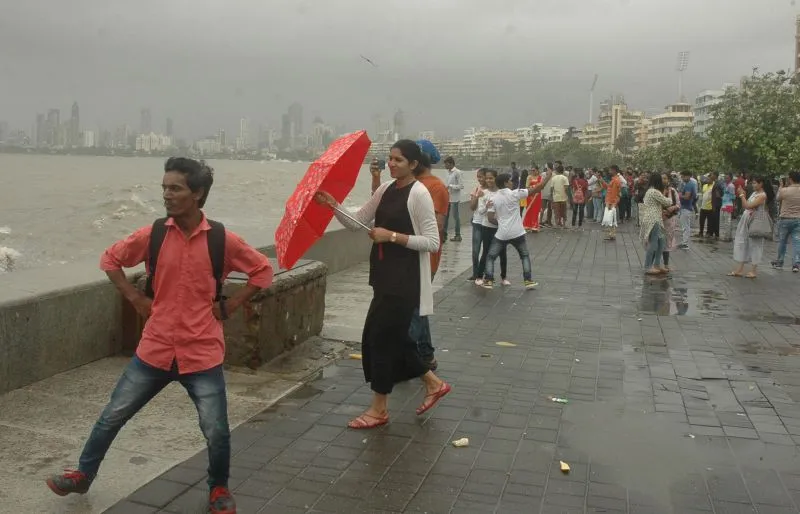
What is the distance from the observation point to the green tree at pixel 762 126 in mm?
28500

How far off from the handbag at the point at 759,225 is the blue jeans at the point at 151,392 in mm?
10912

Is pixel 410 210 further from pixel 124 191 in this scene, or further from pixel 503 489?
pixel 124 191

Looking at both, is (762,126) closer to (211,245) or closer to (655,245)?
(655,245)

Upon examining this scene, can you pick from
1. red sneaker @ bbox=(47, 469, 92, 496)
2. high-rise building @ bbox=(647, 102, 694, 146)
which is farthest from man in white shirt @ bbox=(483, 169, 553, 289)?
high-rise building @ bbox=(647, 102, 694, 146)

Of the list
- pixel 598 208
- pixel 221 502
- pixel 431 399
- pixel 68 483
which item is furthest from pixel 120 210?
pixel 221 502

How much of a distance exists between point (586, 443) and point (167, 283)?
2.64 metres

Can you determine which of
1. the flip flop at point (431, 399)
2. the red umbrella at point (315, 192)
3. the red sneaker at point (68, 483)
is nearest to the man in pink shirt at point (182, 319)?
the red sneaker at point (68, 483)

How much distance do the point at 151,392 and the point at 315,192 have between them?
4.72ft

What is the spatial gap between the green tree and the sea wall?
24.7m

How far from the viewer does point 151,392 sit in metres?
3.56

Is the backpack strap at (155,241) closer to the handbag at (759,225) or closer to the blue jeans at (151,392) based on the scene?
the blue jeans at (151,392)

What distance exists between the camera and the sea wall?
513 cm

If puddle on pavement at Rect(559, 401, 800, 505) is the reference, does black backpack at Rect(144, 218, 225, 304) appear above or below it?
above

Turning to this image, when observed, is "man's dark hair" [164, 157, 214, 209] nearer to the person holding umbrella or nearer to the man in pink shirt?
the man in pink shirt
